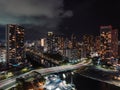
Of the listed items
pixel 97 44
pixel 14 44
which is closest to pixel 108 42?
pixel 97 44

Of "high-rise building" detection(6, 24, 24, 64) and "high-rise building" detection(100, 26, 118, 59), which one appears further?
"high-rise building" detection(100, 26, 118, 59)

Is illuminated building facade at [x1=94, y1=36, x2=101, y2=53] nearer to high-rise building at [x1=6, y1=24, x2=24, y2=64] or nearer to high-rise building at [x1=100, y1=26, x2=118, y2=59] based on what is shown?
high-rise building at [x1=100, y1=26, x2=118, y2=59]

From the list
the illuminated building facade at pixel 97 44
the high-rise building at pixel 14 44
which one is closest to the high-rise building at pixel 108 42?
the illuminated building facade at pixel 97 44

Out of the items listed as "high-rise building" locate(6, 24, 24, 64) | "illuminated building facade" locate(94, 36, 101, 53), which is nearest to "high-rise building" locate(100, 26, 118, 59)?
"illuminated building facade" locate(94, 36, 101, 53)

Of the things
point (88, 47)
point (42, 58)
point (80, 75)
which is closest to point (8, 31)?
point (42, 58)

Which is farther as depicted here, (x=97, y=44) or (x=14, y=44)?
(x=97, y=44)

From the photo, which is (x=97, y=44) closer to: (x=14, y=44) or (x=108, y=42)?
(x=108, y=42)

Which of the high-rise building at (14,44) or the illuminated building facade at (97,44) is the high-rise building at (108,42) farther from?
the high-rise building at (14,44)
